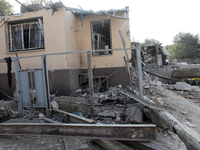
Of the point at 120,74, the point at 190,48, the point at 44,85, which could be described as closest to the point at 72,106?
the point at 44,85

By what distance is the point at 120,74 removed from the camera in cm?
710

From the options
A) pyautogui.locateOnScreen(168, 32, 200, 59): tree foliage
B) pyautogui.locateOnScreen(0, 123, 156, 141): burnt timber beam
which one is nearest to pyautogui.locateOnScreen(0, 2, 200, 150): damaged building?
pyautogui.locateOnScreen(0, 123, 156, 141): burnt timber beam

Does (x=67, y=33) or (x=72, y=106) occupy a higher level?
(x=67, y=33)

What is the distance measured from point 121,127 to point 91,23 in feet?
20.7

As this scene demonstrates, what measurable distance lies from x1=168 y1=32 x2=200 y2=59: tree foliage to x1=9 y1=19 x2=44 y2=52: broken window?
28702mm

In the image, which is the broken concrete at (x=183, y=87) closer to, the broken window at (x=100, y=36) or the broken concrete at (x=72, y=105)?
the broken window at (x=100, y=36)

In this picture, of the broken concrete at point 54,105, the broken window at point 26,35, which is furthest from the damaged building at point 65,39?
the broken concrete at point 54,105

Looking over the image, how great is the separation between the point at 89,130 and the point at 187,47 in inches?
1224

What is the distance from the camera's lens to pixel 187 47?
27438 millimetres

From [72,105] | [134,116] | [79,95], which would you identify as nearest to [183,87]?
[134,116]

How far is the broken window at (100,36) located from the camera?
7.63m

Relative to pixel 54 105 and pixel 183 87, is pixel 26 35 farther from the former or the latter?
pixel 183 87

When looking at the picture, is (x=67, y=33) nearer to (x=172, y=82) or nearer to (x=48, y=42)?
(x=48, y=42)

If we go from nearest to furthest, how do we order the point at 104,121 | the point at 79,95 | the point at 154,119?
the point at 154,119 < the point at 104,121 < the point at 79,95
